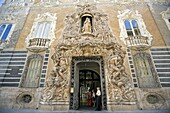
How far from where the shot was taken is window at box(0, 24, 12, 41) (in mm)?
11367

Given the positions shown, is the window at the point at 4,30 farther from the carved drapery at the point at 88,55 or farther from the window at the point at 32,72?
the carved drapery at the point at 88,55

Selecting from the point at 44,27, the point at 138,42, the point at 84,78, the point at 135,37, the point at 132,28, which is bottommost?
the point at 84,78

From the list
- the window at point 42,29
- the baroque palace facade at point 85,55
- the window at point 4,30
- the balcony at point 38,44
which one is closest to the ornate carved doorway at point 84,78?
the baroque palace facade at point 85,55

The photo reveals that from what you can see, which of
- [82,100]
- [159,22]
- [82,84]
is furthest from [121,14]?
[82,100]

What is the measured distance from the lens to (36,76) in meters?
→ 9.16

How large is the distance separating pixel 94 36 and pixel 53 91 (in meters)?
5.32

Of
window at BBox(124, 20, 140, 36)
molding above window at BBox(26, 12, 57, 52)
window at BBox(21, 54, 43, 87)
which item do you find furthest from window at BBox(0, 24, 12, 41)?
window at BBox(124, 20, 140, 36)

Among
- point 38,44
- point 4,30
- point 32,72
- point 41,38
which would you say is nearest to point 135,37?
point 41,38

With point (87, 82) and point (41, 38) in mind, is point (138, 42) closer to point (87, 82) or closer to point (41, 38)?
point (87, 82)

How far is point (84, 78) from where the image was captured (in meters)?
10.9

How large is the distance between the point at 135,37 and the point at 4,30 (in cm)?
1175

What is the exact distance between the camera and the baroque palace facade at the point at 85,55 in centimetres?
829

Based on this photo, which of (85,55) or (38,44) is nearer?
(85,55)

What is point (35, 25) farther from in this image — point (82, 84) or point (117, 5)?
point (117, 5)
